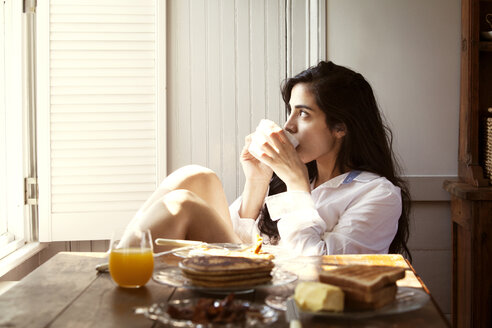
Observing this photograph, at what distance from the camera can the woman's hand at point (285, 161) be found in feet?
5.97

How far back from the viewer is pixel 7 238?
2.65 metres

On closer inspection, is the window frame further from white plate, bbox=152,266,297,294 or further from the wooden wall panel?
white plate, bbox=152,266,297,294

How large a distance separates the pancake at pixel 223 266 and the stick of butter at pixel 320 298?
0.13 meters

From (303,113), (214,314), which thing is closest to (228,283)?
(214,314)

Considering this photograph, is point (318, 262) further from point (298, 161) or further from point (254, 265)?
point (298, 161)

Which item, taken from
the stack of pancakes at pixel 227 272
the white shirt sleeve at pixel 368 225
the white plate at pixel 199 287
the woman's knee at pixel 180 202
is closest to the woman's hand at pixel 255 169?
the white shirt sleeve at pixel 368 225

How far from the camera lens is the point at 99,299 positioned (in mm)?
1021

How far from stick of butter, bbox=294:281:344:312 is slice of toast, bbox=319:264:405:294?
0.03m

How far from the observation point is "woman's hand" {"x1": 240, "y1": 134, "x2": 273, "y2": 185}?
7.02ft

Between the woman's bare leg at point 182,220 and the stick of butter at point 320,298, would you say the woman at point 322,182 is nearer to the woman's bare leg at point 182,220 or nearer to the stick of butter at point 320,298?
the woman's bare leg at point 182,220

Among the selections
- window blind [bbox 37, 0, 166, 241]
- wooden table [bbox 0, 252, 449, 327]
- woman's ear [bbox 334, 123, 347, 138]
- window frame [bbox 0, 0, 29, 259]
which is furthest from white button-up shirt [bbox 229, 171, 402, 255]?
window frame [bbox 0, 0, 29, 259]

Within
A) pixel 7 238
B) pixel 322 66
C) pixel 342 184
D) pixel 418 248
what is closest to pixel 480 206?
pixel 418 248

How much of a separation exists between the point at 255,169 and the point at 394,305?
49.4 inches

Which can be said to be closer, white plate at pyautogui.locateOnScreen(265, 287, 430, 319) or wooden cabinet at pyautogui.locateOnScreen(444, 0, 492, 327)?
white plate at pyautogui.locateOnScreen(265, 287, 430, 319)
